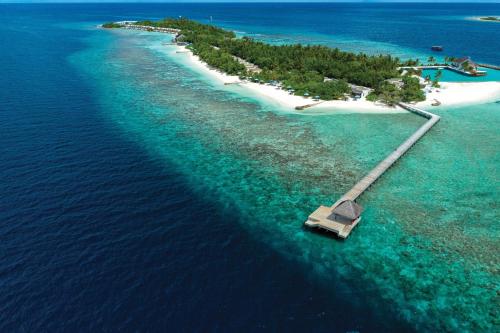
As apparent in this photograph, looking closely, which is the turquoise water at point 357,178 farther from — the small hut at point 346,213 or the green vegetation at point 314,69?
the green vegetation at point 314,69

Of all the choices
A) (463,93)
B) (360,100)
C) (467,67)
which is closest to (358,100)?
(360,100)

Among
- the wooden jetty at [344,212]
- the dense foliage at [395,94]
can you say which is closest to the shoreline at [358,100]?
the dense foliage at [395,94]

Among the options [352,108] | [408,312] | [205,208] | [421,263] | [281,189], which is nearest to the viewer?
[408,312]

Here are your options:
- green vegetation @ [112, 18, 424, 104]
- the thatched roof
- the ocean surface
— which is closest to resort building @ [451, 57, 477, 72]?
green vegetation @ [112, 18, 424, 104]

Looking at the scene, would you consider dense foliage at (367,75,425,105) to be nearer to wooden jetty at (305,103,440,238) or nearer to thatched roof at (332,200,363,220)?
wooden jetty at (305,103,440,238)

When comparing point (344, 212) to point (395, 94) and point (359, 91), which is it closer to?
point (359, 91)

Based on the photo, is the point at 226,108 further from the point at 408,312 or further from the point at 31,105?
the point at 408,312

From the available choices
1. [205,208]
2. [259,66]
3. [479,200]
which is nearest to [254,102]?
[259,66]
